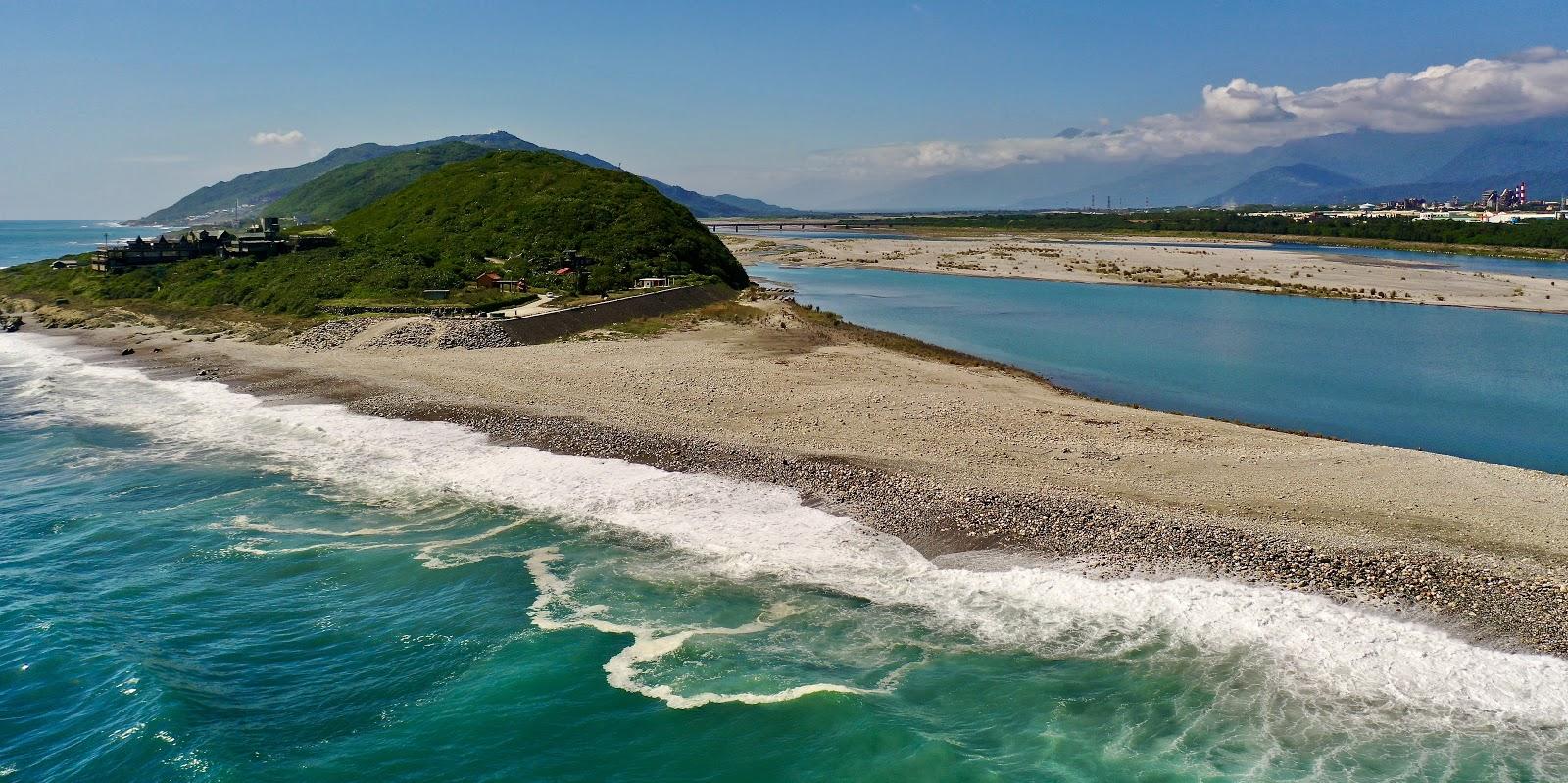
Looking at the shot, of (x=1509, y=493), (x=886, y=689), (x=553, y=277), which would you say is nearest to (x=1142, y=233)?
(x=553, y=277)

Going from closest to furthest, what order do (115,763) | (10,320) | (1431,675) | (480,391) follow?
(115,763), (1431,675), (480,391), (10,320)

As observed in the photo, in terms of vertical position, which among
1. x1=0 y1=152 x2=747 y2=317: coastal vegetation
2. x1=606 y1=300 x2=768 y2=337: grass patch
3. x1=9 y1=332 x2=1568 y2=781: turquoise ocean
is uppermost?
x1=0 y1=152 x2=747 y2=317: coastal vegetation

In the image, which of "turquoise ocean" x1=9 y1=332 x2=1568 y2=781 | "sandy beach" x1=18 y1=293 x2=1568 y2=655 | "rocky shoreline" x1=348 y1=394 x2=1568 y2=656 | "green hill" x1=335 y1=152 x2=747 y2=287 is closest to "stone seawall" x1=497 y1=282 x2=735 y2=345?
"sandy beach" x1=18 y1=293 x2=1568 y2=655

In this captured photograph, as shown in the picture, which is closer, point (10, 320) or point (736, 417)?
point (736, 417)

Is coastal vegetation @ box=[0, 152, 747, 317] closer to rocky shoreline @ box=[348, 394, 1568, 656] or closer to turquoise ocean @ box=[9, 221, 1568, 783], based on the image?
turquoise ocean @ box=[9, 221, 1568, 783]

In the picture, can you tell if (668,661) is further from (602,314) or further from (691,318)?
(691,318)

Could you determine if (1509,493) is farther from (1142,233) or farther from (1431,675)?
(1142,233)

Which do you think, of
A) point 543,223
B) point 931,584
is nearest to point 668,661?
point 931,584
